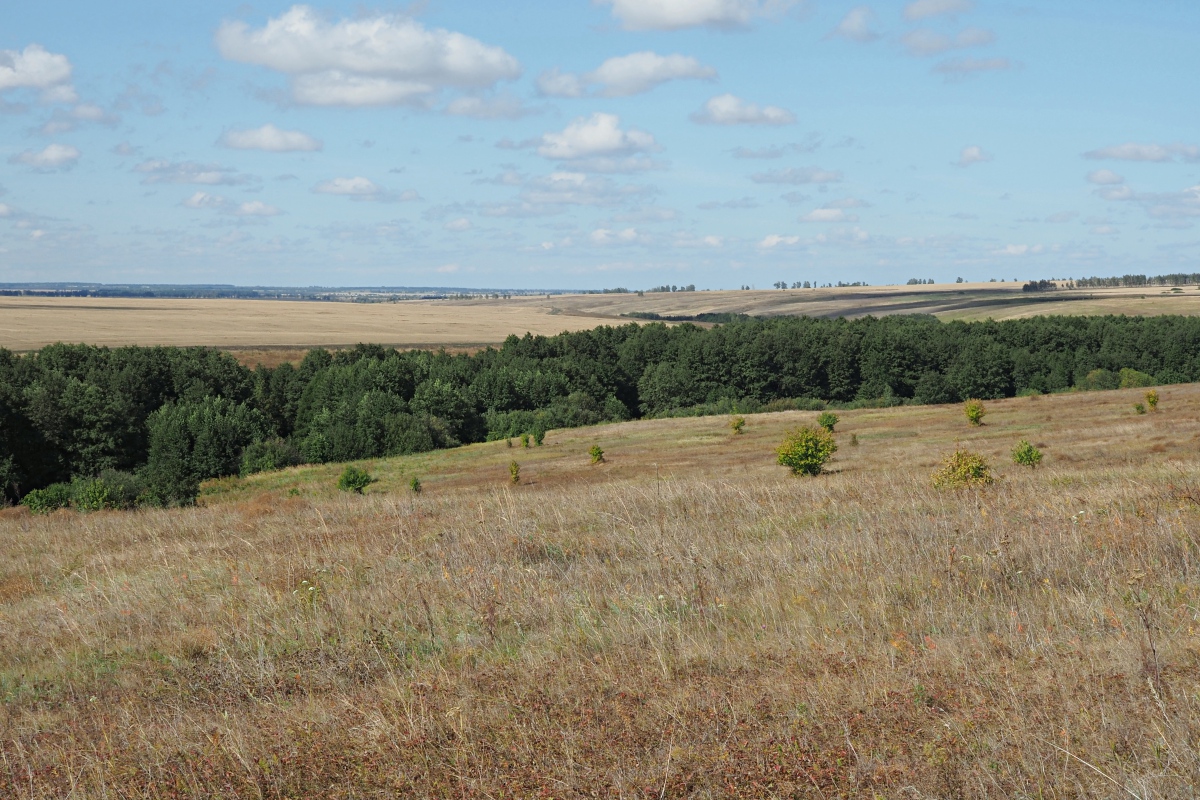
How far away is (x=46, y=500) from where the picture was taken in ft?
102

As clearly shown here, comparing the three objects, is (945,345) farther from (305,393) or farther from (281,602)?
(281,602)

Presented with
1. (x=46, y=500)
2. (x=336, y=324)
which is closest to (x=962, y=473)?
(x=46, y=500)

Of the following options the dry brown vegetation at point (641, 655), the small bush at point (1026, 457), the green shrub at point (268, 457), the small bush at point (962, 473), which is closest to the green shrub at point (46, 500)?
the dry brown vegetation at point (641, 655)

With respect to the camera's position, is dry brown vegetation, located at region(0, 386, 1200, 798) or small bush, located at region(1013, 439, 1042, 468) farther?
small bush, located at region(1013, 439, 1042, 468)

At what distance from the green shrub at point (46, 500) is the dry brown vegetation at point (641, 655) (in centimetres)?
1725

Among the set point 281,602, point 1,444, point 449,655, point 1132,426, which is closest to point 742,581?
point 449,655

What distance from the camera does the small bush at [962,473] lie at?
47.1 ft

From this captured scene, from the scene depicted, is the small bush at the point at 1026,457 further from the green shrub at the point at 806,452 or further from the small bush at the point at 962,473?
the small bush at the point at 962,473

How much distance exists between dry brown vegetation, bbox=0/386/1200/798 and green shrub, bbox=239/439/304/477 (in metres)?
57.0

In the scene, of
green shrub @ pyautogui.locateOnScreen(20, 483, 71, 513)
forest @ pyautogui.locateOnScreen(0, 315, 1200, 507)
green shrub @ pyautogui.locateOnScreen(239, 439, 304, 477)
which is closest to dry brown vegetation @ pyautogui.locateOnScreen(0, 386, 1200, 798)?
green shrub @ pyautogui.locateOnScreen(20, 483, 71, 513)

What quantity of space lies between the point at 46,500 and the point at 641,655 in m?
32.2

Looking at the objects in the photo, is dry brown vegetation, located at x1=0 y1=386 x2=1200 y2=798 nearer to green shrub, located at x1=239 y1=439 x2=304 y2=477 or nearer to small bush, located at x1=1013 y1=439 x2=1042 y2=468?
small bush, located at x1=1013 y1=439 x2=1042 y2=468

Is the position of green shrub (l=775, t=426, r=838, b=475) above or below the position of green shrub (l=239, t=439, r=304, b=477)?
above

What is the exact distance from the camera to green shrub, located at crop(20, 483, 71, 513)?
89.0 feet
